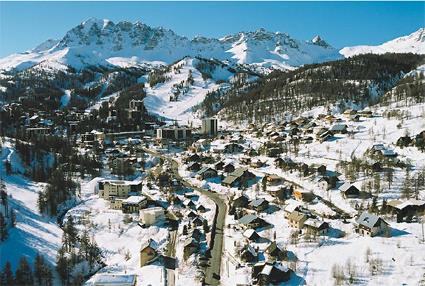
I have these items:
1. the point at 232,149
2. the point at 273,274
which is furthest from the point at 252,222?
the point at 232,149

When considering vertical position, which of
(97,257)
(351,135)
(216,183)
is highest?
(351,135)

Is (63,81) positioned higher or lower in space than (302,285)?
higher

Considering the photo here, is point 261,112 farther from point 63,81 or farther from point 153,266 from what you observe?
point 63,81

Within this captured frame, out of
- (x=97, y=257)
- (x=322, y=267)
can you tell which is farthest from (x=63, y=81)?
(x=322, y=267)

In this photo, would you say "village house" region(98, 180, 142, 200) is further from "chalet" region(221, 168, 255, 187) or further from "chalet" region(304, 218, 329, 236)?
"chalet" region(304, 218, 329, 236)

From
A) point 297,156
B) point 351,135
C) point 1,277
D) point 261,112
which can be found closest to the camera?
point 1,277

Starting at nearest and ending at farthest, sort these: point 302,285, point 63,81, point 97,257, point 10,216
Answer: point 302,285 < point 97,257 < point 10,216 < point 63,81

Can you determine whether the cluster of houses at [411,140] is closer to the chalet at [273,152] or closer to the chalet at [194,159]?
the chalet at [273,152]

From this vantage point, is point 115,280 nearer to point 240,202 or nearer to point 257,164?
point 240,202
